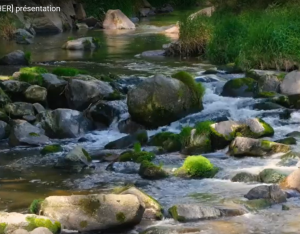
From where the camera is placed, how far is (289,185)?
8.57m

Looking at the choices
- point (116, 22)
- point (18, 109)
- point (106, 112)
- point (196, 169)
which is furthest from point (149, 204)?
point (116, 22)

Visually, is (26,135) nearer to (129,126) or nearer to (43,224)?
(129,126)

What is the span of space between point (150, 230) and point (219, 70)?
32.2 feet

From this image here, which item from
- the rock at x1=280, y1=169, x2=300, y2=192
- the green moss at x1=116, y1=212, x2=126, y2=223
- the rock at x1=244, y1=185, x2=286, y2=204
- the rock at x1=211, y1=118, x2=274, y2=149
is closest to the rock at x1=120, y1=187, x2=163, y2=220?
the green moss at x1=116, y1=212, x2=126, y2=223

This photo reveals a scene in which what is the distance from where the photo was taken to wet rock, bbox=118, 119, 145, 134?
12.5 m

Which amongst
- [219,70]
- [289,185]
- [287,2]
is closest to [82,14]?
[287,2]

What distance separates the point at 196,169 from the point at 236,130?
2125mm

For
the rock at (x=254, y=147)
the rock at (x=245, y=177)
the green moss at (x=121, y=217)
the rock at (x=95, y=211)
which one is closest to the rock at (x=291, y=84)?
the rock at (x=254, y=147)

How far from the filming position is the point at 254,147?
10484mm

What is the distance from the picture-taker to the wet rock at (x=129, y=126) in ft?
A: 41.2

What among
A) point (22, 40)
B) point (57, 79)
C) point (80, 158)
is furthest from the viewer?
point (22, 40)

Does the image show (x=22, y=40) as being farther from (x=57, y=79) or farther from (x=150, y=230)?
(x=150, y=230)

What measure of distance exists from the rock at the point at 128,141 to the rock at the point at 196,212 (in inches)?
149

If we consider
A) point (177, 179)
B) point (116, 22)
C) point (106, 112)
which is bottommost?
point (177, 179)
